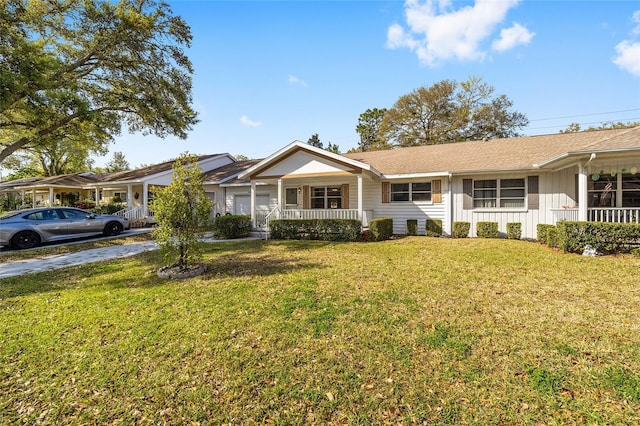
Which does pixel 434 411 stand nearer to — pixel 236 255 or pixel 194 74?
pixel 236 255

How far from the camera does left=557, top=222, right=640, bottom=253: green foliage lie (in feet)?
27.0

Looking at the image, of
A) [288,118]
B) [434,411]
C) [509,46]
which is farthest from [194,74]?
[434,411]

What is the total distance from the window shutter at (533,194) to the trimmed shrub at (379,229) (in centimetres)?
568

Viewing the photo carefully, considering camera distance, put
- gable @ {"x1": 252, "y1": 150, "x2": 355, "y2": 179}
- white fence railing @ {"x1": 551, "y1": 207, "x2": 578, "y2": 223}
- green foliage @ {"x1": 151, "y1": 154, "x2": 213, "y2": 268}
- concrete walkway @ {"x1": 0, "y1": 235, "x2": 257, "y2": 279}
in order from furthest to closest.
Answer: gable @ {"x1": 252, "y1": 150, "x2": 355, "y2": 179}, white fence railing @ {"x1": 551, "y1": 207, "x2": 578, "y2": 223}, concrete walkway @ {"x1": 0, "y1": 235, "x2": 257, "y2": 279}, green foliage @ {"x1": 151, "y1": 154, "x2": 213, "y2": 268}

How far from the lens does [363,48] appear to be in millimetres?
12227

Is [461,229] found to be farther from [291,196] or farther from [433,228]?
[291,196]

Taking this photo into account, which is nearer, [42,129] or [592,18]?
[592,18]

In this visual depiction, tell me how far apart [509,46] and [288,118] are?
12064 mm

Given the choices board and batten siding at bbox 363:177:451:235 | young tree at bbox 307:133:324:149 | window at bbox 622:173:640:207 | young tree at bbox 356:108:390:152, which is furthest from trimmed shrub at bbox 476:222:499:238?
young tree at bbox 307:133:324:149

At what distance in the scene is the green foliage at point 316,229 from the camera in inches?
481

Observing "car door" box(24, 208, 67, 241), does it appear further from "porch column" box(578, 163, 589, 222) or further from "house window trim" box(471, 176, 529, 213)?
"porch column" box(578, 163, 589, 222)

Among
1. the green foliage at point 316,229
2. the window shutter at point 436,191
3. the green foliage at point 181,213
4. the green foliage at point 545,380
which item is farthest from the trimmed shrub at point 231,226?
the green foliage at point 545,380

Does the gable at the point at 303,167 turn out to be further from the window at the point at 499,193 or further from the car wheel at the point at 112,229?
the car wheel at the point at 112,229

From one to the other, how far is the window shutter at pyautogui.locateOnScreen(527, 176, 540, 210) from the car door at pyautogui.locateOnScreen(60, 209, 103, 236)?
19231mm
